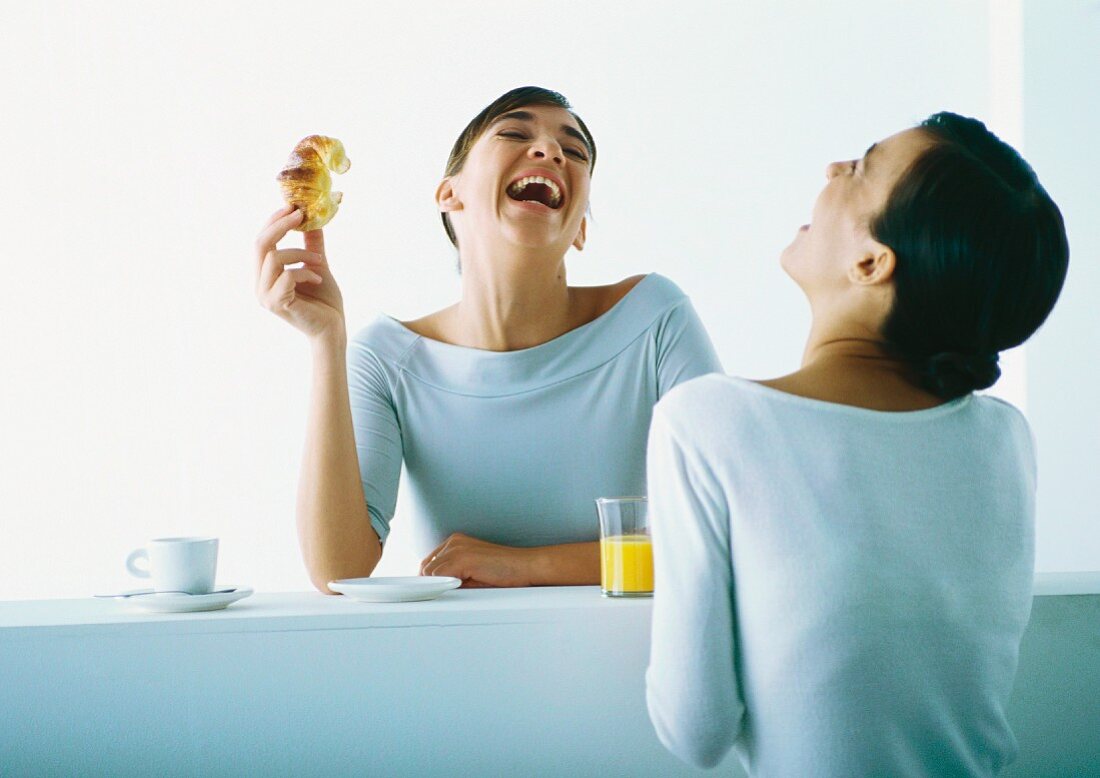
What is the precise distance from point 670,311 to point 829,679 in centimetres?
89

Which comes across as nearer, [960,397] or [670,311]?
[960,397]

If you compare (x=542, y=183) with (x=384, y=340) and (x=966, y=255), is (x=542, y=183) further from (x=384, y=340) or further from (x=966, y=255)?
(x=966, y=255)

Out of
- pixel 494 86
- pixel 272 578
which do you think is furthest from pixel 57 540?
pixel 494 86

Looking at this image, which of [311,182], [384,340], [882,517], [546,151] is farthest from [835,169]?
[384,340]

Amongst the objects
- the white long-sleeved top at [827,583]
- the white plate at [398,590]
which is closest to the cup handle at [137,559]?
the white plate at [398,590]

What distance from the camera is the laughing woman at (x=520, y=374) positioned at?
1563mm

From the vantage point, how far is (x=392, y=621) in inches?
39.0

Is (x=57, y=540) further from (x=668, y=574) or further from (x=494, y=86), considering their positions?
(x=668, y=574)

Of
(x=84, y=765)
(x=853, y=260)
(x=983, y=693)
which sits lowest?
(x=84, y=765)

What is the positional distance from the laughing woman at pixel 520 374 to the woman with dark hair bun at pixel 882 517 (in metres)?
0.70

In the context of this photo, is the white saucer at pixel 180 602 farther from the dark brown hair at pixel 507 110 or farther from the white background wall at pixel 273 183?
the white background wall at pixel 273 183

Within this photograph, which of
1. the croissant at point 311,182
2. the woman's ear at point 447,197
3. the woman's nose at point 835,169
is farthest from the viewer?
the woman's ear at point 447,197

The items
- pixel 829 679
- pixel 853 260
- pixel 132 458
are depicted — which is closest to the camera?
pixel 829 679

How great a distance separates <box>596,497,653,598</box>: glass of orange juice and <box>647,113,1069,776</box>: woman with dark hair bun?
19 centimetres
